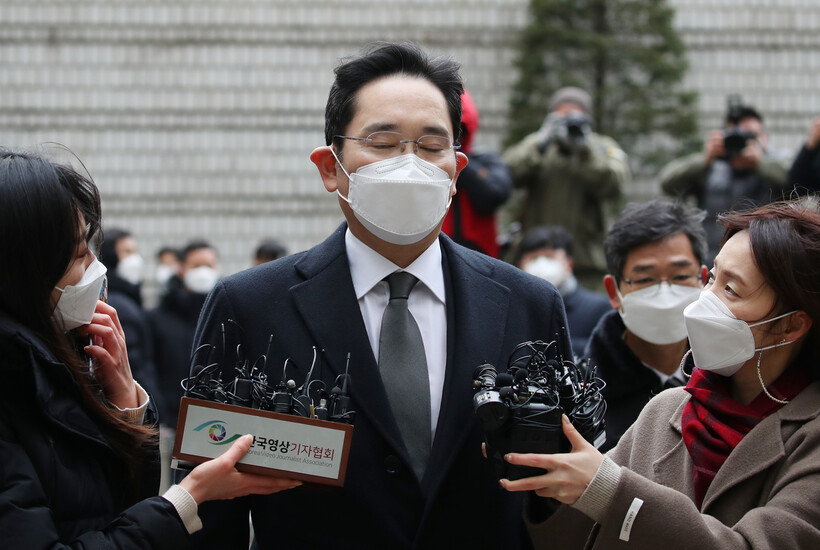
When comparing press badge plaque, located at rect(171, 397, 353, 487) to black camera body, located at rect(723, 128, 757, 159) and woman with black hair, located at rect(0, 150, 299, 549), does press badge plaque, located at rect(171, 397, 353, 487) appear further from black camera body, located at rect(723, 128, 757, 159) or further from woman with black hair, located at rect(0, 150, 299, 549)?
black camera body, located at rect(723, 128, 757, 159)

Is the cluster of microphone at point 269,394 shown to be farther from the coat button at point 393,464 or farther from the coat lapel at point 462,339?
the coat lapel at point 462,339

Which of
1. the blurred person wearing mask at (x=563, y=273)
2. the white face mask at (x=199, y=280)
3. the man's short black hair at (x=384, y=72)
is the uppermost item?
the man's short black hair at (x=384, y=72)

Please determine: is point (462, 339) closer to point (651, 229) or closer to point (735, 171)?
point (651, 229)

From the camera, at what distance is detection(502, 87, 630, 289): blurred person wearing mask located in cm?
812

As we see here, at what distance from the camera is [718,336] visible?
3.08 m

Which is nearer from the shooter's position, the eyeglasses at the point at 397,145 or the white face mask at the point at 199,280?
the eyeglasses at the point at 397,145

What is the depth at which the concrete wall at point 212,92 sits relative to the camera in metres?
16.1

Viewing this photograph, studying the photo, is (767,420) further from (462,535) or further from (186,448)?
(186,448)

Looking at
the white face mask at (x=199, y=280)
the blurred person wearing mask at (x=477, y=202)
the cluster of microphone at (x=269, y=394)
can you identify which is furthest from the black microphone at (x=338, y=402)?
the white face mask at (x=199, y=280)

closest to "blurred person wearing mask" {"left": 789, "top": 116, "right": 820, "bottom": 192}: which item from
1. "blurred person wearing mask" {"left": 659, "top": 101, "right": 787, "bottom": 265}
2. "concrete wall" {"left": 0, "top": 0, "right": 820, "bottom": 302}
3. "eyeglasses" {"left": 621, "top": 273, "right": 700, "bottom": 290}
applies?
"blurred person wearing mask" {"left": 659, "top": 101, "right": 787, "bottom": 265}

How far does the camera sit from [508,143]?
642 inches

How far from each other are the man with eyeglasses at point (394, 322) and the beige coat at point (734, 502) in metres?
0.33

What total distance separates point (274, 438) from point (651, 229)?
2.33 m

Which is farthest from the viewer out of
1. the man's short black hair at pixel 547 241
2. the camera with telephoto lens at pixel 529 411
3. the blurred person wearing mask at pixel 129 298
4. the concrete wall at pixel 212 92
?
the concrete wall at pixel 212 92
